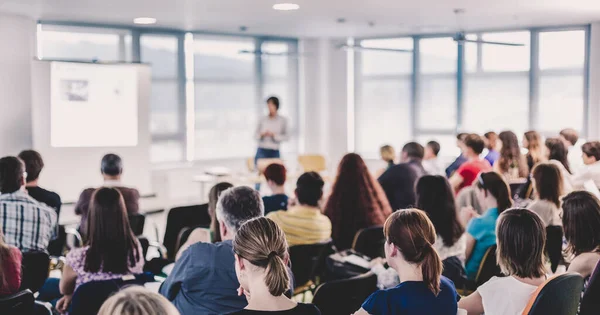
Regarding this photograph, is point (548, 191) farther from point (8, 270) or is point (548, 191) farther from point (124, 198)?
point (8, 270)

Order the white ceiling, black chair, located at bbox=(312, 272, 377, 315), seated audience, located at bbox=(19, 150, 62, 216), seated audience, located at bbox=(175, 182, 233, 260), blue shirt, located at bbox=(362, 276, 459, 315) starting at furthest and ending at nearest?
the white ceiling, seated audience, located at bbox=(19, 150, 62, 216), seated audience, located at bbox=(175, 182, 233, 260), black chair, located at bbox=(312, 272, 377, 315), blue shirt, located at bbox=(362, 276, 459, 315)

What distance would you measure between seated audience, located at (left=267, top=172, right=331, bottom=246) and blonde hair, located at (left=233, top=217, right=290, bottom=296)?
2.49 m

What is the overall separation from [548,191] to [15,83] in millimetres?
6976

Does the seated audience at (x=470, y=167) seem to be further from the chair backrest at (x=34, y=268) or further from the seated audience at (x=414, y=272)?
the seated audience at (x=414, y=272)

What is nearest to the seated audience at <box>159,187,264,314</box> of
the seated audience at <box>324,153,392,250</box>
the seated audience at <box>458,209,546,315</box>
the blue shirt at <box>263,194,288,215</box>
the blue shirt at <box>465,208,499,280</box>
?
the seated audience at <box>458,209,546,315</box>

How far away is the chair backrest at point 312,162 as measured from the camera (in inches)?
479

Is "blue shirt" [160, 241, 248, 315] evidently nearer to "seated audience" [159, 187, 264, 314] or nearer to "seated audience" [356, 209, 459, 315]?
"seated audience" [159, 187, 264, 314]

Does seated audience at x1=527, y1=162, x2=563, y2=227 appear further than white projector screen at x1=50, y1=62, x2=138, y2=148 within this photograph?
No

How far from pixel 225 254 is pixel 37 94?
708 centimetres

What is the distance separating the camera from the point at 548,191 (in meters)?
5.57

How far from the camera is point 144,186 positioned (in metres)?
10.8

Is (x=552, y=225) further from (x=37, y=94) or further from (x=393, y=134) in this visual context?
(x=393, y=134)

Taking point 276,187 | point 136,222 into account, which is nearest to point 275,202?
point 276,187

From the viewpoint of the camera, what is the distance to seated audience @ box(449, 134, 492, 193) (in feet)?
25.3
